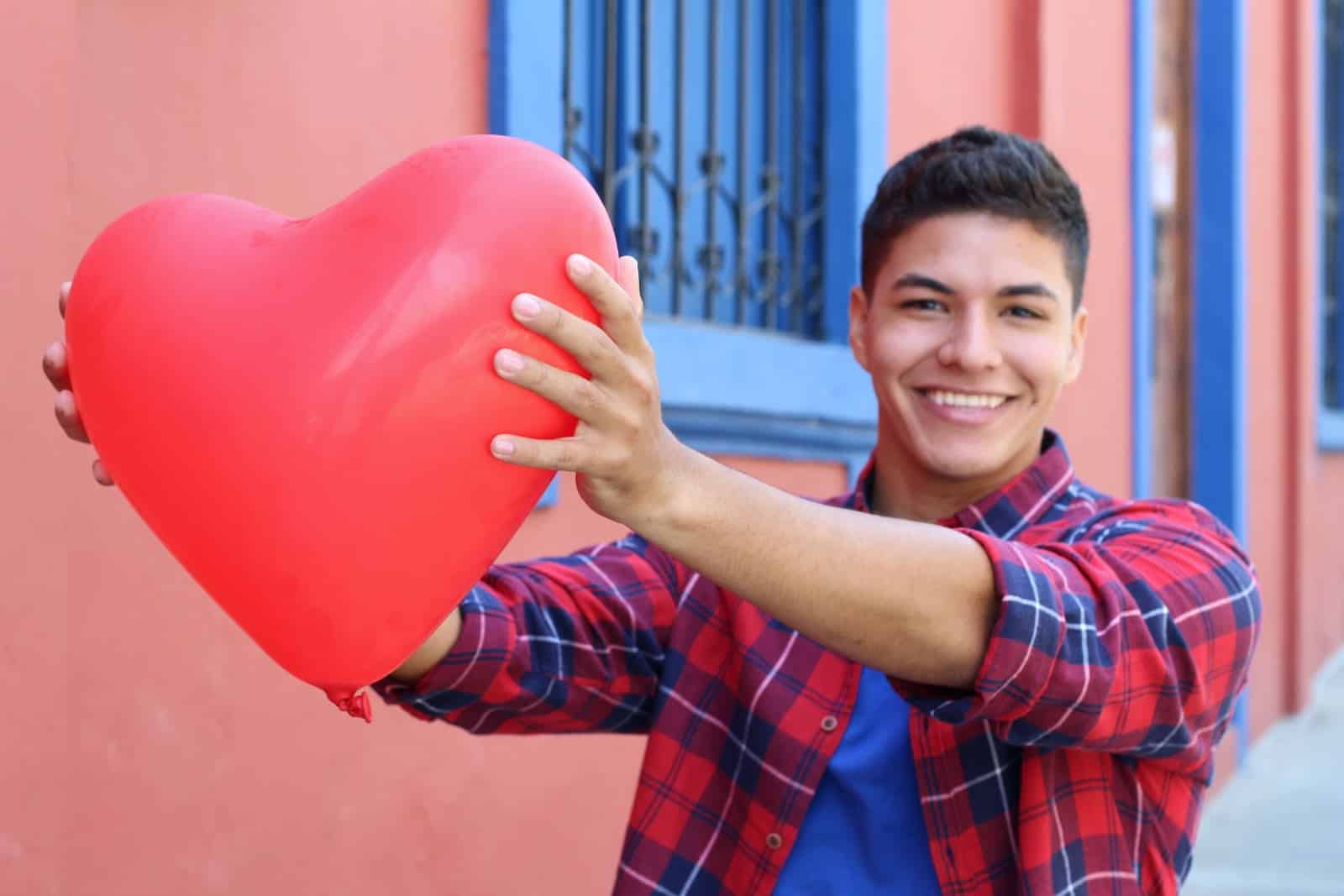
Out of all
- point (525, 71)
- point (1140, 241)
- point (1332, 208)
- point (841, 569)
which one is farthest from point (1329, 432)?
point (841, 569)

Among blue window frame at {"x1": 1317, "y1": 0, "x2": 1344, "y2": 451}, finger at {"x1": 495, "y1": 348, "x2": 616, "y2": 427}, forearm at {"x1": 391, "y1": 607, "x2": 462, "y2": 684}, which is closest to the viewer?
finger at {"x1": 495, "y1": 348, "x2": 616, "y2": 427}

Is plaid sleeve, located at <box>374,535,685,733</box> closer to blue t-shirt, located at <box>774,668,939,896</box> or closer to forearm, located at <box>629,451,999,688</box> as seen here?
blue t-shirt, located at <box>774,668,939,896</box>

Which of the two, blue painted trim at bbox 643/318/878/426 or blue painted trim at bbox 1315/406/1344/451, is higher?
blue painted trim at bbox 643/318/878/426

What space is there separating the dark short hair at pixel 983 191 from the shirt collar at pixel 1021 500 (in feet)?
0.71

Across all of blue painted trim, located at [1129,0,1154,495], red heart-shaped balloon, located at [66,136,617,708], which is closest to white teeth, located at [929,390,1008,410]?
red heart-shaped balloon, located at [66,136,617,708]

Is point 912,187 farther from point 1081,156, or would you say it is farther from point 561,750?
point 1081,156

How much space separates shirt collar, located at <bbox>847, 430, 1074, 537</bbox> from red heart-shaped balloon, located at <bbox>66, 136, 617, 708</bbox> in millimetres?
741

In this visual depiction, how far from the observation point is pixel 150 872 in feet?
6.03

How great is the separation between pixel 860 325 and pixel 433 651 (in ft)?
2.38

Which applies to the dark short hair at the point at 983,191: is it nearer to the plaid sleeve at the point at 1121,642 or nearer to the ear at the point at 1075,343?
the ear at the point at 1075,343

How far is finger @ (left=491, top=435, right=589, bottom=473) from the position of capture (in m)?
1.01

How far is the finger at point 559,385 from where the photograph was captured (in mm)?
995

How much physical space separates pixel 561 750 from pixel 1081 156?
2.91 metres

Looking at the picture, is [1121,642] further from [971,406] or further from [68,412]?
[68,412]
